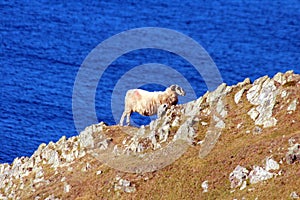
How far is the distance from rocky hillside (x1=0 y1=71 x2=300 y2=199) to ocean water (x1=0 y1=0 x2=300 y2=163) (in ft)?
155

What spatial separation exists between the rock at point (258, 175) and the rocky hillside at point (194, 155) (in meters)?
0.06

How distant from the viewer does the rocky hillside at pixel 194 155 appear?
54.1 meters

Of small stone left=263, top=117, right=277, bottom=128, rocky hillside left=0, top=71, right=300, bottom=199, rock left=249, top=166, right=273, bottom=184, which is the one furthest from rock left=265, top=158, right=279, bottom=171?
small stone left=263, top=117, right=277, bottom=128

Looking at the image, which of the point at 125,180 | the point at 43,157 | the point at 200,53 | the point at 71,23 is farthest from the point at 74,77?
the point at 125,180

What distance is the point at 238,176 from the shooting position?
54.5 m

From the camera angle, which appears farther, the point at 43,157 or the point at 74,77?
the point at 74,77

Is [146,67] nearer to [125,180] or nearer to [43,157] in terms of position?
[43,157]

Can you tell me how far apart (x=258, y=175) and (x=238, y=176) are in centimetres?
137

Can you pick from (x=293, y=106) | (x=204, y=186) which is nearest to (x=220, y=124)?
(x=293, y=106)

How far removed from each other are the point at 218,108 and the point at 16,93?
3360 inches

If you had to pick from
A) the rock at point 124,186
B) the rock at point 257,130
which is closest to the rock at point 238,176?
the rock at point 257,130

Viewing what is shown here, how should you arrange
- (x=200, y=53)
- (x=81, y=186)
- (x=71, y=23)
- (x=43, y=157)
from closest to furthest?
(x=81, y=186), (x=43, y=157), (x=200, y=53), (x=71, y=23)

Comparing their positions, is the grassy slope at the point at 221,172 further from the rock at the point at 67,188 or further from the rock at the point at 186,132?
the rock at the point at 186,132

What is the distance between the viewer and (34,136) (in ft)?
407
